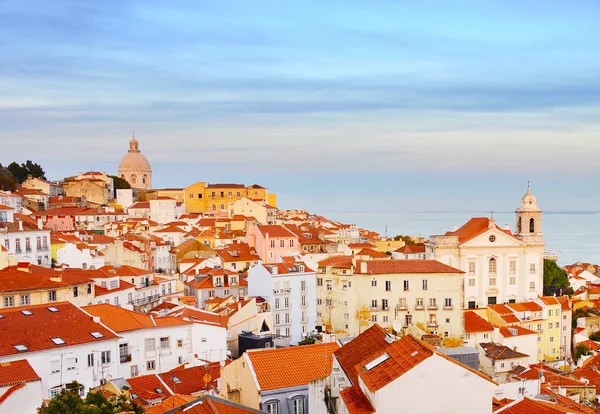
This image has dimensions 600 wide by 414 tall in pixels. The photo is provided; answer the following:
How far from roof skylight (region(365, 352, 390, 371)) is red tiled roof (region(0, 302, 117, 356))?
12.9 m

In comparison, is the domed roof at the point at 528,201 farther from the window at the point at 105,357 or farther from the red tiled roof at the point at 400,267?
the window at the point at 105,357

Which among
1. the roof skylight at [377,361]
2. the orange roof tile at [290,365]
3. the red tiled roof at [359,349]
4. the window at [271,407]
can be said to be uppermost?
the roof skylight at [377,361]

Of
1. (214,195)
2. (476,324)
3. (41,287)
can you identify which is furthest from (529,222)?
(214,195)

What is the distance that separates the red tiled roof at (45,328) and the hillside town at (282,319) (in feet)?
0.25

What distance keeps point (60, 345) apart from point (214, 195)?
239 ft

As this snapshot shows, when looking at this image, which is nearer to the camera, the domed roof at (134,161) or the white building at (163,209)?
the white building at (163,209)

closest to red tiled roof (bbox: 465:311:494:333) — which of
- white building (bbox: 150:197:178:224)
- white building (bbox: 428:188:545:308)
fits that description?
white building (bbox: 428:188:545:308)

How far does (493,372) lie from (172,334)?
17346mm

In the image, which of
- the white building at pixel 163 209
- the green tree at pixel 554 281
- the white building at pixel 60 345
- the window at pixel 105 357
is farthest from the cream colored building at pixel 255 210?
the window at pixel 105 357

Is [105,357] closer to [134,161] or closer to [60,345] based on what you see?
[60,345]

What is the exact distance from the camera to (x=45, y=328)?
2206 centimetres

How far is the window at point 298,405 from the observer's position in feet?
48.2

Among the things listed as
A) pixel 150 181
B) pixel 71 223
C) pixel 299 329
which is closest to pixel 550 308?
pixel 299 329

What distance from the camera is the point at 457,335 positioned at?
40.0 meters
